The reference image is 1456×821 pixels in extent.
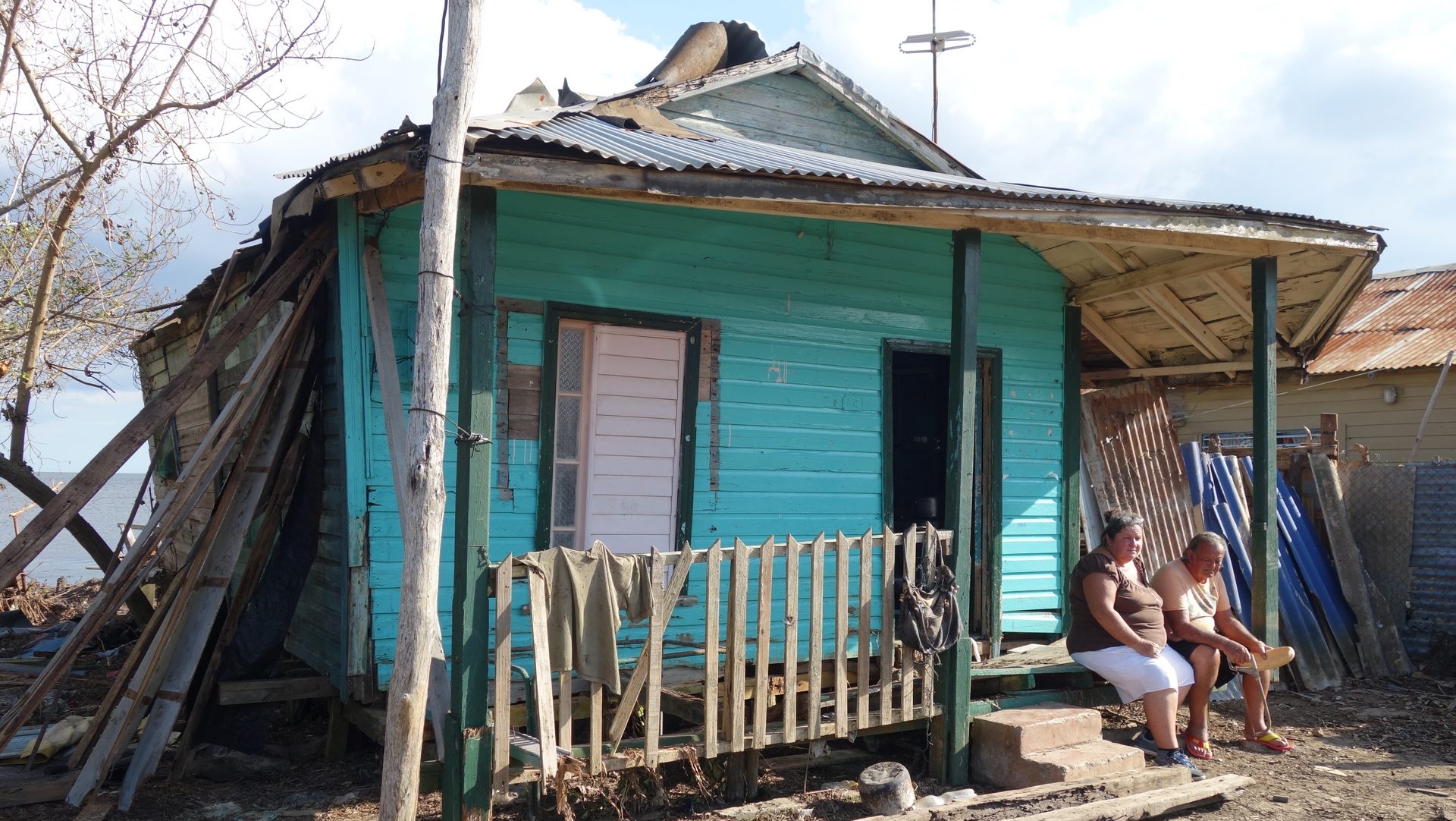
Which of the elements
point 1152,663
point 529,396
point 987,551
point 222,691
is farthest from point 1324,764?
point 222,691

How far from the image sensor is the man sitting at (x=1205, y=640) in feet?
21.0

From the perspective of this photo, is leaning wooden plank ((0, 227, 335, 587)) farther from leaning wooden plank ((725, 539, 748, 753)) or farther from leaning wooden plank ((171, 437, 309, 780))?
leaning wooden plank ((725, 539, 748, 753))

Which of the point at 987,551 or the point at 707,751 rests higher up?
the point at 987,551

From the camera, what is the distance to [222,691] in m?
5.95

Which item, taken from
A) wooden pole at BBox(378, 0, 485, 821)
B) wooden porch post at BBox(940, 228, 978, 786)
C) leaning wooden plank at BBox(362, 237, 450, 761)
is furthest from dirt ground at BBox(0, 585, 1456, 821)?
wooden pole at BBox(378, 0, 485, 821)

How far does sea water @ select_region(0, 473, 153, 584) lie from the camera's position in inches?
514

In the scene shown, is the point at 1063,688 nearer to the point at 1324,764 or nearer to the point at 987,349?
the point at 1324,764

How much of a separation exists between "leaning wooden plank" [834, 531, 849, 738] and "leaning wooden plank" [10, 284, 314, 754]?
3317mm

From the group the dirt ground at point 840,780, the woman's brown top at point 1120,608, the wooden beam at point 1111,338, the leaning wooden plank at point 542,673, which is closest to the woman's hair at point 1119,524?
the woman's brown top at point 1120,608

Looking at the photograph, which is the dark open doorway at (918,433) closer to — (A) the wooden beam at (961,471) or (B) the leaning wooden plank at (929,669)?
(A) the wooden beam at (961,471)

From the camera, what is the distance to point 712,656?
509 cm

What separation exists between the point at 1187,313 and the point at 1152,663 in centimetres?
361

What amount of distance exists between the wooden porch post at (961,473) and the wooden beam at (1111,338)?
3.26m

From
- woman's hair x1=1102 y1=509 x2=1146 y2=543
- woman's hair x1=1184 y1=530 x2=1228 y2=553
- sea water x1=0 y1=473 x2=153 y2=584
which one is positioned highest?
woman's hair x1=1102 y1=509 x2=1146 y2=543
